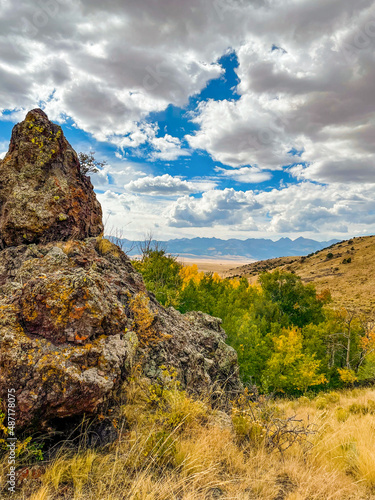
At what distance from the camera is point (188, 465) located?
3418mm

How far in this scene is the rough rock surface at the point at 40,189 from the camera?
613 centimetres

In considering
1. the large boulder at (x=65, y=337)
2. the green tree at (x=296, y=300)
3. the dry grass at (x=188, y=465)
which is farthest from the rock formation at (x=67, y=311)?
the green tree at (x=296, y=300)

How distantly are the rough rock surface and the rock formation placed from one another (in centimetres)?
2

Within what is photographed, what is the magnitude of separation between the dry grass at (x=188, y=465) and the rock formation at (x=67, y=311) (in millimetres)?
590

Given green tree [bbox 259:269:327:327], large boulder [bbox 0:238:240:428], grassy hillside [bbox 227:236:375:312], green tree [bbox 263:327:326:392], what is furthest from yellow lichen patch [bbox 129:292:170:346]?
grassy hillside [bbox 227:236:375:312]

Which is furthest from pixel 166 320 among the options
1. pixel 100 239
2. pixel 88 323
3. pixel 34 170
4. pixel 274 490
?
pixel 34 170

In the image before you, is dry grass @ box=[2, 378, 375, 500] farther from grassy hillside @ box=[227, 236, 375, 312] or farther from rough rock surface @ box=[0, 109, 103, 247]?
grassy hillside @ box=[227, 236, 375, 312]

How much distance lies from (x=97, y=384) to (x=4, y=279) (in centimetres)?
327

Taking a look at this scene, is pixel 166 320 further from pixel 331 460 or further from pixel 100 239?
pixel 331 460

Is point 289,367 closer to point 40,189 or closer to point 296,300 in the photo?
point 296,300

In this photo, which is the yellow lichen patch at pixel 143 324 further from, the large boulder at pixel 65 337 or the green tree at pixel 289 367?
the green tree at pixel 289 367

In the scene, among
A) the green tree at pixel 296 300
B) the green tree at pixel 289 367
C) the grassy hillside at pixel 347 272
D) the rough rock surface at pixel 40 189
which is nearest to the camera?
the rough rock surface at pixel 40 189

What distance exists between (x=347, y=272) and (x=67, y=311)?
8920cm

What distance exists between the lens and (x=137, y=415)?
411 cm
